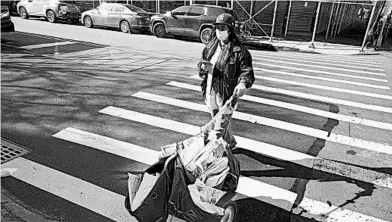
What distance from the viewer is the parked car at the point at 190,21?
621 inches

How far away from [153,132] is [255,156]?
1889mm

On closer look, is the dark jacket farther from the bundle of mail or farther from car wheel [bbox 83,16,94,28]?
car wheel [bbox 83,16,94,28]

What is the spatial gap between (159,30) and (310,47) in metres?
8.71

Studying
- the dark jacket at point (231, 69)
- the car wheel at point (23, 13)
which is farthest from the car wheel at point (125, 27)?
the dark jacket at point (231, 69)

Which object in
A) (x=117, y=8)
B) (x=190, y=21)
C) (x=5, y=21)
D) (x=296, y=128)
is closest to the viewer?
(x=296, y=128)

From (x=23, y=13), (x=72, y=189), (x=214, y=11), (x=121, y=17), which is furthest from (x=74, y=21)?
(x=72, y=189)

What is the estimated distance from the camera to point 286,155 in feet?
16.0

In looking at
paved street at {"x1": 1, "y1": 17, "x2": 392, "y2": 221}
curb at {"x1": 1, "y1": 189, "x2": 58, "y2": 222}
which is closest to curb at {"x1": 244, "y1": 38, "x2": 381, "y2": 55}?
paved street at {"x1": 1, "y1": 17, "x2": 392, "y2": 221}

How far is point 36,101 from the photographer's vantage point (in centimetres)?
666

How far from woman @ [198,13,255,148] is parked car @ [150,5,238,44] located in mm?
11960

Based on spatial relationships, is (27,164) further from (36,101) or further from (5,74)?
(5,74)

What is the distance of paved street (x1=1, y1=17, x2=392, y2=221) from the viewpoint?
367 centimetres

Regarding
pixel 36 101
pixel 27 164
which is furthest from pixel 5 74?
pixel 27 164

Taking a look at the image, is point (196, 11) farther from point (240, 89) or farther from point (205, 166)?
point (205, 166)
